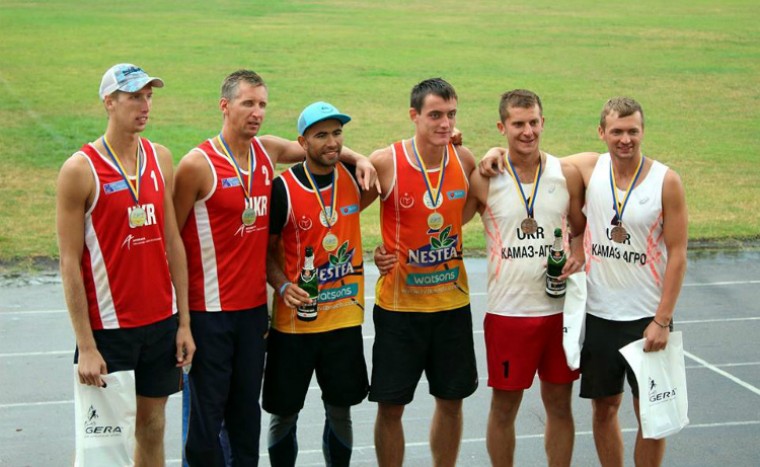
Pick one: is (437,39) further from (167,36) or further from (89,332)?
(89,332)

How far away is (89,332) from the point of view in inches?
215

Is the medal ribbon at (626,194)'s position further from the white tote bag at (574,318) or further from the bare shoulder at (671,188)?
the white tote bag at (574,318)

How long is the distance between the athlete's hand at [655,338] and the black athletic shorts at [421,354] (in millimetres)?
976

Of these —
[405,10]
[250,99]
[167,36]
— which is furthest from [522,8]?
[250,99]

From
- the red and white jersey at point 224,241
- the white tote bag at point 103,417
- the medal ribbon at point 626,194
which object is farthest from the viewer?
the medal ribbon at point 626,194

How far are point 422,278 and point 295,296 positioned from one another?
77 cm

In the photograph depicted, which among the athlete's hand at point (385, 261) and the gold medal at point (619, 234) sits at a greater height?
the gold medal at point (619, 234)

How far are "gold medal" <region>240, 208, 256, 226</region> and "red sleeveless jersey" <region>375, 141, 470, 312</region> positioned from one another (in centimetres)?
76

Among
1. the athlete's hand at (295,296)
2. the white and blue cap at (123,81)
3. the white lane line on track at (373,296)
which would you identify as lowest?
the white lane line on track at (373,296)

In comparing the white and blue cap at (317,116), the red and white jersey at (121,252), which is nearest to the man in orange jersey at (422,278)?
the white and blue cap at (317,116)

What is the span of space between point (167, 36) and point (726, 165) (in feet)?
73.1

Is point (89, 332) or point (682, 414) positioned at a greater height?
point (89, 332)

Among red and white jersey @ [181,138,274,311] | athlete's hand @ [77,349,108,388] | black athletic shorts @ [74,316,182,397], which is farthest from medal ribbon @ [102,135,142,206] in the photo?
athlete's hand @ [77,349,108,388]

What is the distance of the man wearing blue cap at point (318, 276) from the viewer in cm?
597
